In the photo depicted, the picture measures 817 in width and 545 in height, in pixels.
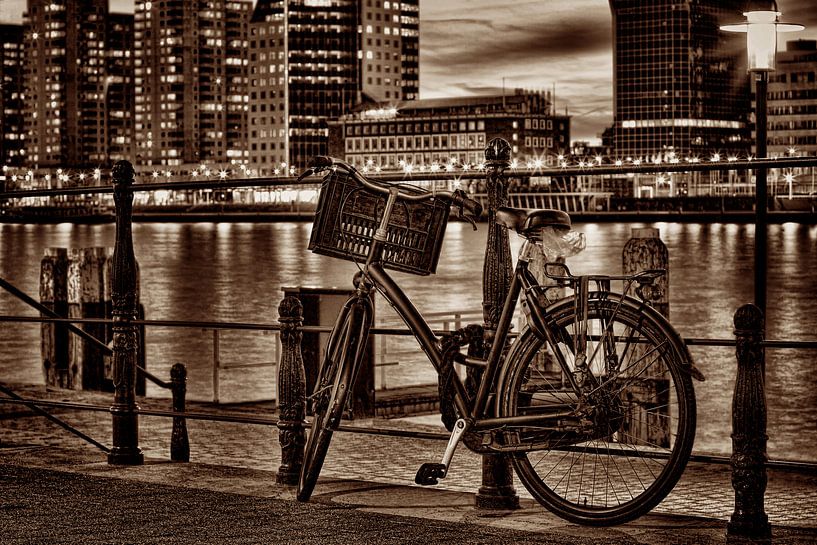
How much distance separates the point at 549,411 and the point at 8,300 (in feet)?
143

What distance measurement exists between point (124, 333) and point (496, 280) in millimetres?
2506

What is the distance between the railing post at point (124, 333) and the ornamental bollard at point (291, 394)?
1.21 meters

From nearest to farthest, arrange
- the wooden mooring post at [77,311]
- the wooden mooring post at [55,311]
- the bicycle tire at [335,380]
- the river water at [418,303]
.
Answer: the bicycle tire at [335,380] < the wooden mooring post at [77,311] < the wooden mooring post at [55,311] < the river water at [418,303]

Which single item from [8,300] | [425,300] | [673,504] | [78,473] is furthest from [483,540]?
[425,300]

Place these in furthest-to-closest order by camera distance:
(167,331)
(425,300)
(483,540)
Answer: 1. (425,300)
2. (167,331)
3. (483,540)

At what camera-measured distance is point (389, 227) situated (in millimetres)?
5699

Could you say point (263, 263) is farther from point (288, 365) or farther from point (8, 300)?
point (288, 365)

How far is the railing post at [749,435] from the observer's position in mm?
5379

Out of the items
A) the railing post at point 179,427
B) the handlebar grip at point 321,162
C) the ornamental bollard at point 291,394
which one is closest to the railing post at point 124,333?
the ornamental bollard at point 291,394

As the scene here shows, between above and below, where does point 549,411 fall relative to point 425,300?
above

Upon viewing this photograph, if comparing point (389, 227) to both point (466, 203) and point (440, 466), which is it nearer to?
point (466, 203)

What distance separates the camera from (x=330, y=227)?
5.64 metres

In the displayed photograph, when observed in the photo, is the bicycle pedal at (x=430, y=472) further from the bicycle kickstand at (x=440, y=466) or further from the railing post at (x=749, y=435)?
the railing post at (x=749, y=435)

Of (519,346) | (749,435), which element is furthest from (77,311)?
(749,435)
